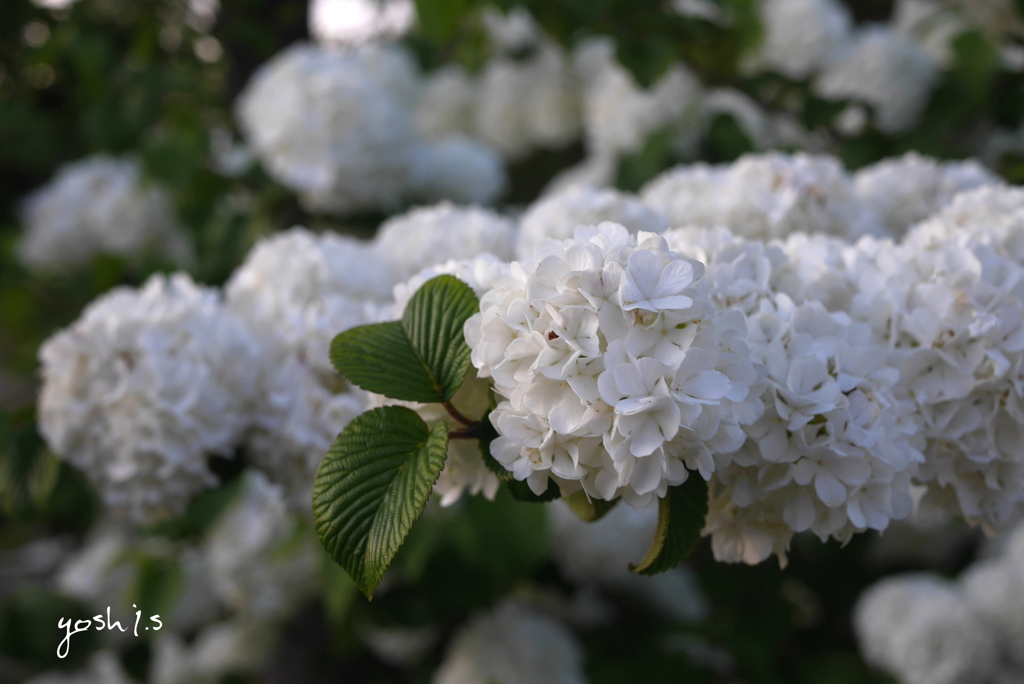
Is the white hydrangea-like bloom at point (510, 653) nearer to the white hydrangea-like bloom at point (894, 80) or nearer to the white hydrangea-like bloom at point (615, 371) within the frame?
the white hydrangea-like bloom at point (615, 371)

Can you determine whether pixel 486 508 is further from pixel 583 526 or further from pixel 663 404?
pixel 663 404

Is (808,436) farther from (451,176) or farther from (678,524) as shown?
(451,176)

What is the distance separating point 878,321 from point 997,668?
3.83 ft

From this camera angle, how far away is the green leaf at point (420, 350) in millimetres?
506

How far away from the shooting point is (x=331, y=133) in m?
1.42

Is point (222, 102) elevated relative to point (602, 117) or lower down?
lower down

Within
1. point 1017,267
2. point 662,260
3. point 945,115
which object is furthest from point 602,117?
point 662,260

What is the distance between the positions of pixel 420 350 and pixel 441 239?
39 centimetres

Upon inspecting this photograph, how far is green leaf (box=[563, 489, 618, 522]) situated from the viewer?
20.9 inches

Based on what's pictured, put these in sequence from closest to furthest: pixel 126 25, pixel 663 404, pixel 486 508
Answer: pixel 663 404 < pixel 486 508 < pixel 126 25

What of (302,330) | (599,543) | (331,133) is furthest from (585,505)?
(331,133)

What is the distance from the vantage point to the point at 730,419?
0.45 metres

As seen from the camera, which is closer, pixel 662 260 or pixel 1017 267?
pixel 662 260

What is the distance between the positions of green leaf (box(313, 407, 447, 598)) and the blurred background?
0.59 m
